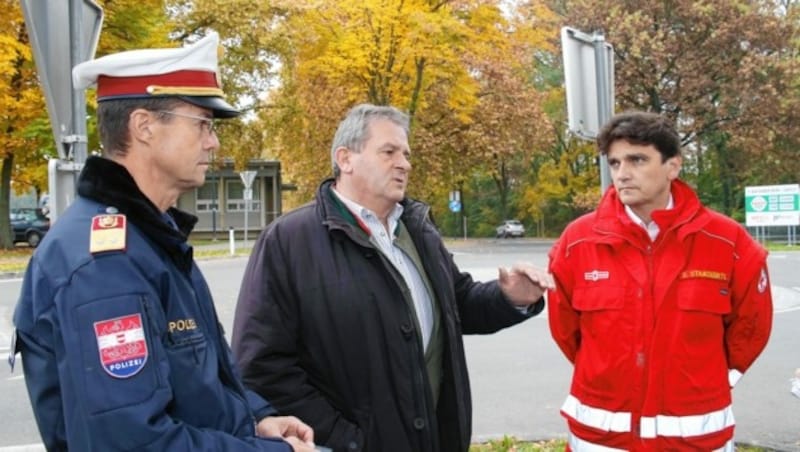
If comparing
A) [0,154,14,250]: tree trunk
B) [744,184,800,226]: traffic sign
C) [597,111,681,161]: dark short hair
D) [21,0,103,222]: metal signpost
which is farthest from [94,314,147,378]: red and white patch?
[744,184,800,226]: traffic sign

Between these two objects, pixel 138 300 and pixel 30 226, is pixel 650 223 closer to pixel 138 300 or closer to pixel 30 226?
pixel 138 300

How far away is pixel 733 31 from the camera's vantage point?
31.2 metres

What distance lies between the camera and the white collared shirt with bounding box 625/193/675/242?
3171 mm

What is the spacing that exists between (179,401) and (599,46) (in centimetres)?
368

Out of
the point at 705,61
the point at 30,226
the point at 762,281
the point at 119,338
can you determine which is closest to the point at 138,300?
the point at 119,338

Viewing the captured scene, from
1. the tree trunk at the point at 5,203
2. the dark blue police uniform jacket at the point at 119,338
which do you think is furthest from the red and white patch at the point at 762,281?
the tree trunk at the point at 5,203

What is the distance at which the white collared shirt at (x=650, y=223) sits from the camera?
3.17 m

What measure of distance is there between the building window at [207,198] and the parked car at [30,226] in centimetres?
973

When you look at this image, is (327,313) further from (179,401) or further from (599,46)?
(599,46)

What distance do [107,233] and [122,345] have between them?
11.4 inches

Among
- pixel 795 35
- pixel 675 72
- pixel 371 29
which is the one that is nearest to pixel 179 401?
pixel 371 29

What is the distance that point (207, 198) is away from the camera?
4162 centimetres

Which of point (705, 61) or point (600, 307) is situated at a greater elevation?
point (705, 61)

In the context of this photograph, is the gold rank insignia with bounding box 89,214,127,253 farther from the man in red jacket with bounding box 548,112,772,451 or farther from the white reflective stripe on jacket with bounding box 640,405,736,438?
the white reflective stripe on jacket with bounding box 640,405,736,438
